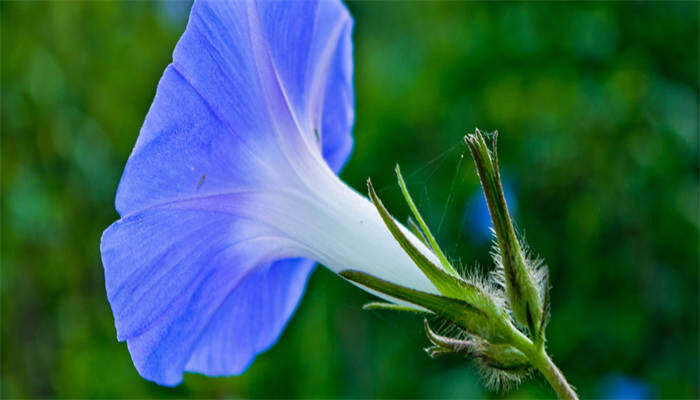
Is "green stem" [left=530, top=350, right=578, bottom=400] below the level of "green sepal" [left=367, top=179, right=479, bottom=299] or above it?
below

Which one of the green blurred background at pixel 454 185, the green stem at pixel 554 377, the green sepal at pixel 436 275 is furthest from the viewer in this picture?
the green blurred background at pixel 454 185

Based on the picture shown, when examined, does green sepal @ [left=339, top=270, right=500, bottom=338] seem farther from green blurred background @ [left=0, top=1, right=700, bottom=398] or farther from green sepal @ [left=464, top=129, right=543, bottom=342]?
green blurred background @ [left=0, top=1, right=700, bottom=398]

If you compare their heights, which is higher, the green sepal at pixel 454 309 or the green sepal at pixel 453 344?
the green sepal at pixel 454 309

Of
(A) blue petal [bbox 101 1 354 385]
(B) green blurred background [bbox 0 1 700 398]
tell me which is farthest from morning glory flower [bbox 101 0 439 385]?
(B) green blurred background [bbox 0 1 700 398]

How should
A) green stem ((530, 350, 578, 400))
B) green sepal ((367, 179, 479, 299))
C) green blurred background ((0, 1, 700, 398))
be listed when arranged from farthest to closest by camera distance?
green blurred background ((0, 1, 700, 398)), green sepal ((367, 179, 479, 299)), green stem ((530, 350, 578, 400))

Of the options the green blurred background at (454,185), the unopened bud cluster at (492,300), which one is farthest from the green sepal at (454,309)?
the green blurred background at (454,185)

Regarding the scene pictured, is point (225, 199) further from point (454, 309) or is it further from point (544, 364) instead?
point (544, 364)

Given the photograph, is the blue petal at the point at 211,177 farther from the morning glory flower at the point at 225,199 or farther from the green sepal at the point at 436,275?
the green sepal at the point at 436,275
